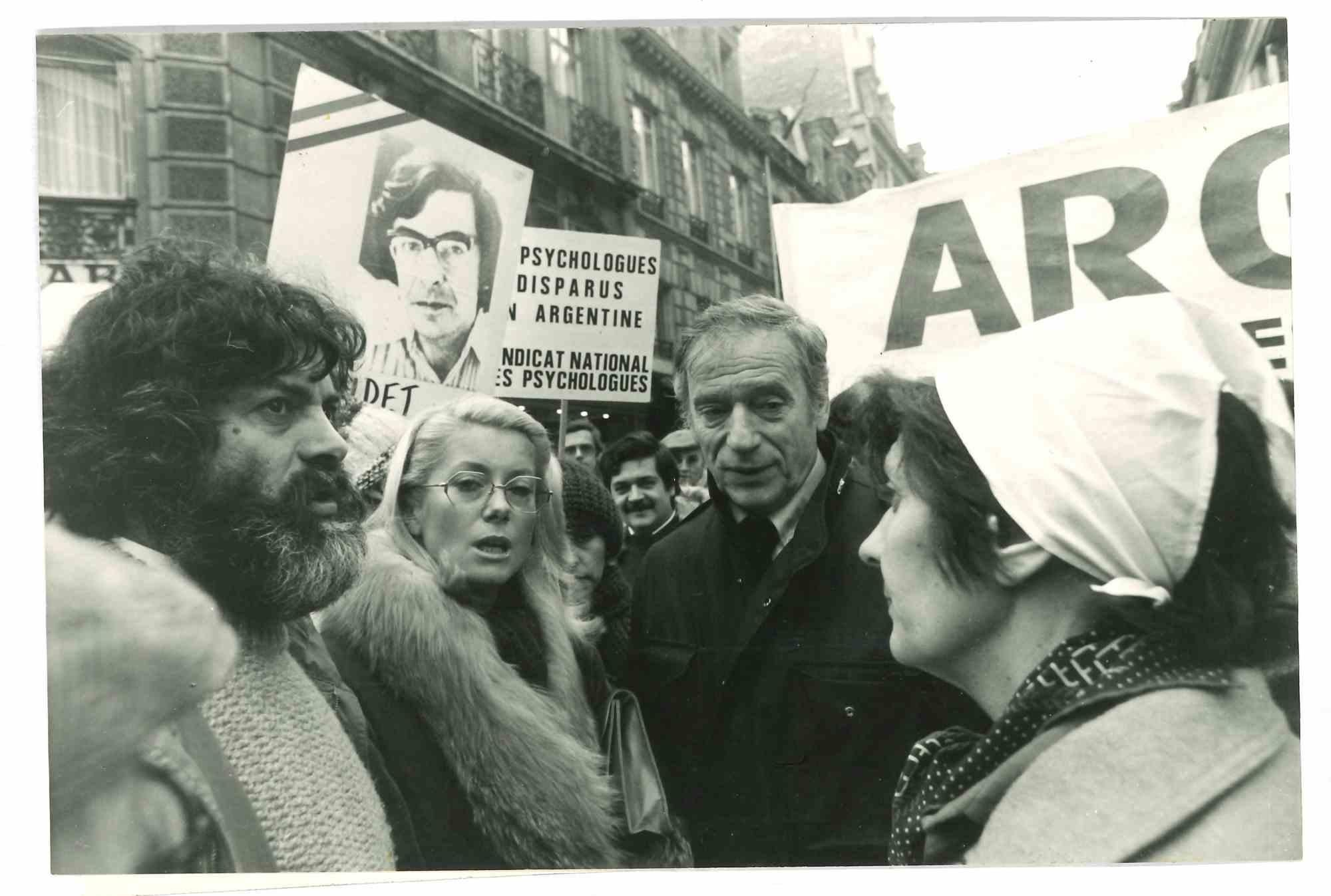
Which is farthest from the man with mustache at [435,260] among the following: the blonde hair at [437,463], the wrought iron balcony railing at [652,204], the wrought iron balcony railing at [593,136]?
the wrought iron balcony railing at [652,204]

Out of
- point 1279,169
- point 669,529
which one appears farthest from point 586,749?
point 1279,169

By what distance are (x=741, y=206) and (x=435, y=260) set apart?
1.03 meters

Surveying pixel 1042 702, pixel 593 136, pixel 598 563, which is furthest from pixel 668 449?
pixel 1042 702

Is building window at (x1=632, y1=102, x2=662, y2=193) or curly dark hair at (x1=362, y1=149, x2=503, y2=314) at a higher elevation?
building window at (x1=632, y1=102, x2=662, y2=193)

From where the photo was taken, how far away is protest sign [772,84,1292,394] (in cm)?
347

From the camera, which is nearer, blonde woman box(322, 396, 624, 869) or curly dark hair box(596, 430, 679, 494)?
blonde woman box(322, 396, 624, 869)

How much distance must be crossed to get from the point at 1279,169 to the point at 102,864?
4.33m

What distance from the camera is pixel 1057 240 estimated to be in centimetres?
352

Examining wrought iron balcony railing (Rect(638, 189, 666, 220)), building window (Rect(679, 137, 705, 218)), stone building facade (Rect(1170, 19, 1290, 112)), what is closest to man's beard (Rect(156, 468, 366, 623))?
wrought iron balcony railing (Rect(638, 189, 666, 220))

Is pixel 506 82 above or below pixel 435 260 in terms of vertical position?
above

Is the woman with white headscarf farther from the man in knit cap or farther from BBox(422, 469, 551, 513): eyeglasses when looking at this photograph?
BBox(422, 469, 551, 513): eyeglasses

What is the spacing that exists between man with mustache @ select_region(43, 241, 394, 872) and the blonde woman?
0.12 metres

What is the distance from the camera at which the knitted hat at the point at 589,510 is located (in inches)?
138

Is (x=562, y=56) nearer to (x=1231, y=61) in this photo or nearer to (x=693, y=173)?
(x=693, y=173)
